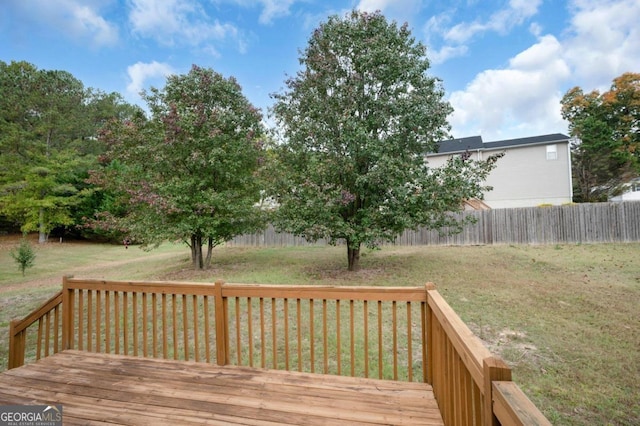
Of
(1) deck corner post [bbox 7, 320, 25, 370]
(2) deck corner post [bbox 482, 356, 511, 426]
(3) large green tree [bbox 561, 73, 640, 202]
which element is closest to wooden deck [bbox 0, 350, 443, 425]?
(1) deck corner post [bbox 7, 320, 25, 370]

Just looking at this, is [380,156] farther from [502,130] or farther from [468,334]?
[502,130]

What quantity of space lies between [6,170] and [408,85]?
71.6ft

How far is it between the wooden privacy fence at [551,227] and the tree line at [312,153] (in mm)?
2706

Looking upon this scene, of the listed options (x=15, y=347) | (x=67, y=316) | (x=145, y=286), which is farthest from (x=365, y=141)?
(x=15, y=347)

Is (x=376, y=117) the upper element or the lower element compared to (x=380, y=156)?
upper

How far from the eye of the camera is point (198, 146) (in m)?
8.00

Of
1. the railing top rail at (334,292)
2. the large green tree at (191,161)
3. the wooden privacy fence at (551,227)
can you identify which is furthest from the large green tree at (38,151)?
the railing top rail at (334,292)

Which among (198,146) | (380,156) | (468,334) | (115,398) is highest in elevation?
(198,146)

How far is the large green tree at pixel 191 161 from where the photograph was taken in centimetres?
781

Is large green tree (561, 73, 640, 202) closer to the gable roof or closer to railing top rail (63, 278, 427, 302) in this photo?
the gable roof

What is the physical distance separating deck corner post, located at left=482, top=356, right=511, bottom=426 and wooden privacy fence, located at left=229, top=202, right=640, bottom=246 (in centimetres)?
923

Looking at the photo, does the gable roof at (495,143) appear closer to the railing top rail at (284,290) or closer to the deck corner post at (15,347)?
the railing top rail at (284,290)

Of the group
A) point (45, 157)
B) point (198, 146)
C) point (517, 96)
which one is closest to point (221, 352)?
point (198, 146)

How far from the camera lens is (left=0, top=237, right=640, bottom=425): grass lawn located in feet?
9.60
